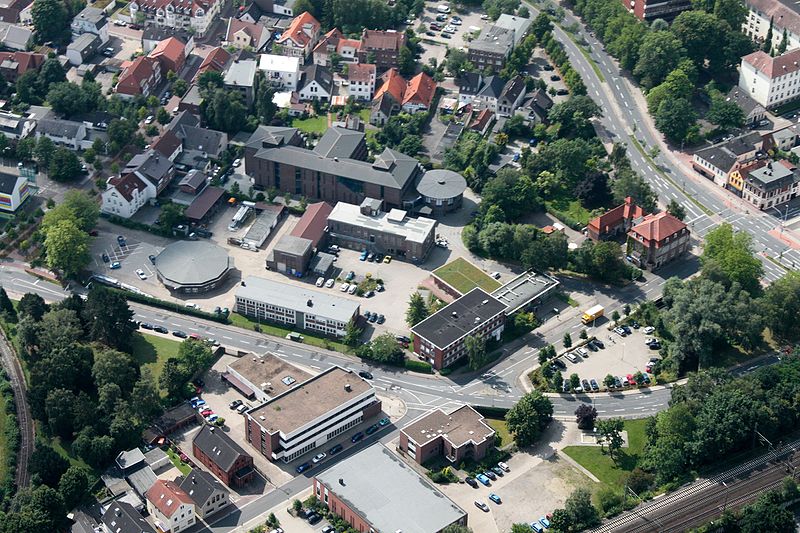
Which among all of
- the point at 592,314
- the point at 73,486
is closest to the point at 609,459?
the point at 592,314

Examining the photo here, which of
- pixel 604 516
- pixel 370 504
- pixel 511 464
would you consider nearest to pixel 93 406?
pixel 370 504

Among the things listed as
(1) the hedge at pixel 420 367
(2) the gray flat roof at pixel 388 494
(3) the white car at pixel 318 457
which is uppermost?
(2) the gray flat roof at pixel 388 494

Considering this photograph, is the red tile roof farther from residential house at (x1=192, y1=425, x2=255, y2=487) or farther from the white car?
the white car

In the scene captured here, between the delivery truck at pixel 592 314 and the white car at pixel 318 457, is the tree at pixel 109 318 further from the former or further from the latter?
the delivery truck at pixel 592 314

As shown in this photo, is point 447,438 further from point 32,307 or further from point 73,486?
point 32,307

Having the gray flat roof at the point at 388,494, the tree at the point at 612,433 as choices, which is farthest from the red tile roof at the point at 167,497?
the tree at the point at 612,433

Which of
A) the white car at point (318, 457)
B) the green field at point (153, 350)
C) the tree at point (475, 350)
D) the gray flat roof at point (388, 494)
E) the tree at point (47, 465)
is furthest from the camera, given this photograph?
the green field at point (153, 350)

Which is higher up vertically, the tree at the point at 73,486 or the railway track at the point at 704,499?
the railway track at the point at 704,499
